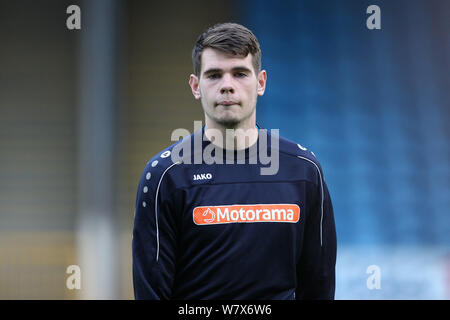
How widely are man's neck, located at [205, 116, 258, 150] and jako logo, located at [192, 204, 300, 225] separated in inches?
10.2

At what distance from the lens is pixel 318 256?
2346 mm

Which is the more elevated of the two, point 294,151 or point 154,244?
point 294,151

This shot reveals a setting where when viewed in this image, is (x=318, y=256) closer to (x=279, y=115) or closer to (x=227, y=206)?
(x=227, y=206)

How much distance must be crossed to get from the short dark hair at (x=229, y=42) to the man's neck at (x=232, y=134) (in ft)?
0.76

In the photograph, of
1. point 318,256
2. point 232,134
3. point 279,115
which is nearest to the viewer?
point 232,134

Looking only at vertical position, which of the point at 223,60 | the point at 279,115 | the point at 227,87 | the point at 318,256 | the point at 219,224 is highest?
the point at 279,115

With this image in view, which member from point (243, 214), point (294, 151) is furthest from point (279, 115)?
point (243, 214)

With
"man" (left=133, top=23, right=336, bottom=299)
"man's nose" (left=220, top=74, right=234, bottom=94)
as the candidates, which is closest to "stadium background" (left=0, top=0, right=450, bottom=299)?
"man" (left=133, top=23, right=336, bottom=299)

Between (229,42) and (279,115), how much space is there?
2908 mm

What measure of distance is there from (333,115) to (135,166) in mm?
1886

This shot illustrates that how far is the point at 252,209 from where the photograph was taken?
2178 millimetres

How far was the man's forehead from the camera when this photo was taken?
7.29ft

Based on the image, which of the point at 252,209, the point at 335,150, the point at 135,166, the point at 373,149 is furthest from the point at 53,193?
the point at 252,209
